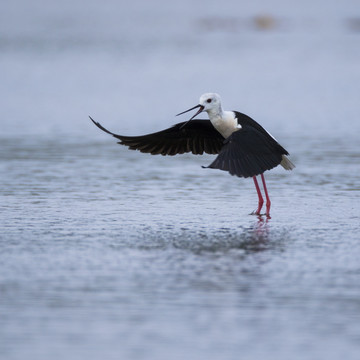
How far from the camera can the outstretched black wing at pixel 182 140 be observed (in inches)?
487

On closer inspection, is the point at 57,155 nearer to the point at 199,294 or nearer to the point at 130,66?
the point at 199,294

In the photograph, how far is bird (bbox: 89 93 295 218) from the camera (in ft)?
36.3

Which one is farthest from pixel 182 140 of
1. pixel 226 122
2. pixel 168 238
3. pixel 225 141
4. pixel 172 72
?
pixel 172 72

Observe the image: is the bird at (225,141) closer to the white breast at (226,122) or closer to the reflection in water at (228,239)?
the white breast at (226,122)

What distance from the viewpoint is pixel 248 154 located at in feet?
36.8

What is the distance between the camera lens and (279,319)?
7484 mm

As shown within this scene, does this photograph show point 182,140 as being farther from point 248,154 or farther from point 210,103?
point 248,154

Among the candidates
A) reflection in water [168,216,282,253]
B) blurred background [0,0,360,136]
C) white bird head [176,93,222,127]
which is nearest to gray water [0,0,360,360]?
reflection in water [168,216,282,253]

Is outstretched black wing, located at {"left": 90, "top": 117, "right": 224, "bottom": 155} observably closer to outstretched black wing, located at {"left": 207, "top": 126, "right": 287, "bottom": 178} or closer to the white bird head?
the white bird head

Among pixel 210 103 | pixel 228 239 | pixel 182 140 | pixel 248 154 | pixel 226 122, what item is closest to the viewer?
pixel 228 239

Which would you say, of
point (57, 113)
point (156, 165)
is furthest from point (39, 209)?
point (57, 113)

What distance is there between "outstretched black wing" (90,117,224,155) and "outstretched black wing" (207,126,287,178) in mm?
788

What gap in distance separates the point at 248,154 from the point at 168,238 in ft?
5.05

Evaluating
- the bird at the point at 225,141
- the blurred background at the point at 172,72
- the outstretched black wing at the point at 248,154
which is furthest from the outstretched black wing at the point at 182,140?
the blurred background at the point at 172,72
